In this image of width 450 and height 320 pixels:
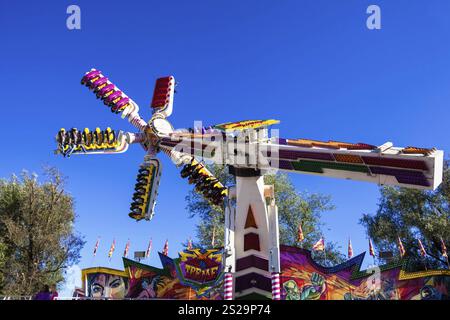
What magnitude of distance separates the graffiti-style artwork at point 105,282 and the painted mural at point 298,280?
2.2 inches

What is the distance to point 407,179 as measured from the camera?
31.2 feet

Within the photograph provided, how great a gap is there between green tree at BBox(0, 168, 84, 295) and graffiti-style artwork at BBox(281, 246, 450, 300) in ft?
49.7

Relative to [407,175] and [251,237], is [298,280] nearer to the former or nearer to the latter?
[251,237]

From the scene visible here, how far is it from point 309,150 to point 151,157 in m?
6.03

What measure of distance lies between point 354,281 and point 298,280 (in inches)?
109

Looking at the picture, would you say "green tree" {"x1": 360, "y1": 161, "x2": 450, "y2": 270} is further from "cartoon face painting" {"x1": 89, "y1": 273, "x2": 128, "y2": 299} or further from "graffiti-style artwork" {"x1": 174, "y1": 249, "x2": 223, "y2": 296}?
"cartoon face painting" {"x1": 89, "y1": 273, "x2": 128, "y2": 299}

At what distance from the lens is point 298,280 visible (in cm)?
2119

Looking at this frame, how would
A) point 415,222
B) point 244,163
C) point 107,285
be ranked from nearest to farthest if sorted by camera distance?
point 244,163, point 107,285, point 415,222

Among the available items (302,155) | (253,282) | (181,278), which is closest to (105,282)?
(181,278)

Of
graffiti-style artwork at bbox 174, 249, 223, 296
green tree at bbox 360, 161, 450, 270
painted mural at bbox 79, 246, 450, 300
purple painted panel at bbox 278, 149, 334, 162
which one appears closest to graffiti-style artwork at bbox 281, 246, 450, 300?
painted mural at bbox 79, 246, 450, 300

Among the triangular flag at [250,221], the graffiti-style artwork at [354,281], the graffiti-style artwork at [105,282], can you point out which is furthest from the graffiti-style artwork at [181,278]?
the triangular flag at [250,221]

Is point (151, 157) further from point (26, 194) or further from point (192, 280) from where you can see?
point (26, 194)
